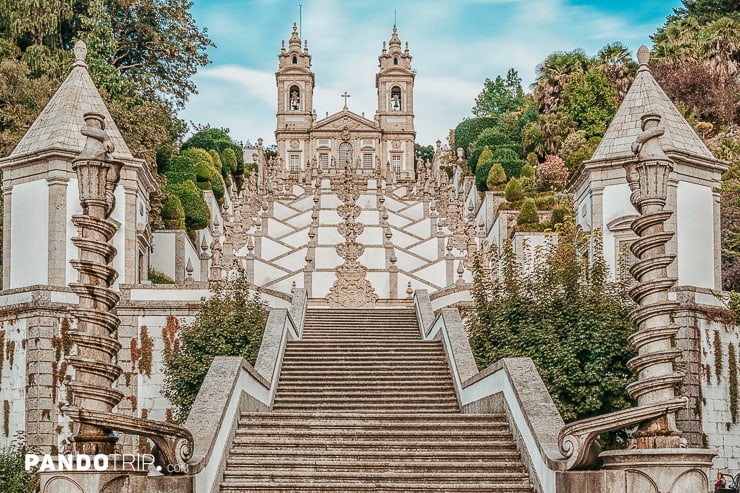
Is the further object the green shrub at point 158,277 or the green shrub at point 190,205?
the green shrub at point 190,205

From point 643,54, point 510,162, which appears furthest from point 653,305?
point 510,162

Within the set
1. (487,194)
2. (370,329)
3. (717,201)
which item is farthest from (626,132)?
(487,194)

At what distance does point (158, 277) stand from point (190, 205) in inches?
311

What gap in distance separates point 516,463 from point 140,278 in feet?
52.8

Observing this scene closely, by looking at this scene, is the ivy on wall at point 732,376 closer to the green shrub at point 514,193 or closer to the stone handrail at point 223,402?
the stone handrail at point 223,402

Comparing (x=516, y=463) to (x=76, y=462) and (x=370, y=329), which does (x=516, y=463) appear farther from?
(x=370, y=329)

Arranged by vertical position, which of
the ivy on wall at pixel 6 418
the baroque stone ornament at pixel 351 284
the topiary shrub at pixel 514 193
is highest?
the topiary shrub at pixel 514 193

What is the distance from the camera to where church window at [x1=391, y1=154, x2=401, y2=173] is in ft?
274

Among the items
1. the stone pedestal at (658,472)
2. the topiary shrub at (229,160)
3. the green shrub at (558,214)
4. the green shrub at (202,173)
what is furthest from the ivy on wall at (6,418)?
the topiary shrub at (229,160)

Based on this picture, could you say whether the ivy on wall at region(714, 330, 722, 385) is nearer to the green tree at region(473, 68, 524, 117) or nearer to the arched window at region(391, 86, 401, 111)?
the green tree at region(473, 68, 524, 117)

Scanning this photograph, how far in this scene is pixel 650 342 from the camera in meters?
10.4

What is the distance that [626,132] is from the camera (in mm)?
25156

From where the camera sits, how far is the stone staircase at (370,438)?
41.1ft

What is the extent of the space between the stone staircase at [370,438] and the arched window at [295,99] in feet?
231
